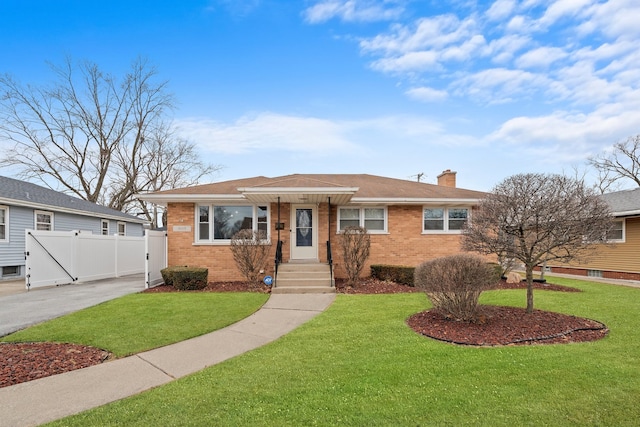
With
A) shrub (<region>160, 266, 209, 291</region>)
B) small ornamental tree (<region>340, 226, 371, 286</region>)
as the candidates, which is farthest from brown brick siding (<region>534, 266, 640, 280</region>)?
shrub (<region>160, 266, 209, 291</region>)

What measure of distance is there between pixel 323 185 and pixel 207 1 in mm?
7856

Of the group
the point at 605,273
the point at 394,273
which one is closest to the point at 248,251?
the point at 394,273

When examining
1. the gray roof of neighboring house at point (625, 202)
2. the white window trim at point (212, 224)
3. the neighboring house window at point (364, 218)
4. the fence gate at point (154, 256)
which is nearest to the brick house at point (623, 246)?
the gray roof of neighboring house at point (625, 202)

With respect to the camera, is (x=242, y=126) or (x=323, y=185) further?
(x=242, y=126)

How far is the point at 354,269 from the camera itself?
11109 millimetres

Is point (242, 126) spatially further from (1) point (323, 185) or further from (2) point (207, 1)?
(1) point (323, 185)

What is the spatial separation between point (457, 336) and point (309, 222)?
7.92 metres

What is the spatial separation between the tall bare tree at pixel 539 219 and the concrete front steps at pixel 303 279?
4.93 m

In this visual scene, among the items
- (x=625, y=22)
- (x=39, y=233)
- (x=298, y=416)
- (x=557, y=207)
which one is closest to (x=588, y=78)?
(x=625, y=22)

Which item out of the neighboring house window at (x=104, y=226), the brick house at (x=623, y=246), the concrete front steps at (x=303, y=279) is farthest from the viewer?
the neighboring house window at (x=104, y=226)

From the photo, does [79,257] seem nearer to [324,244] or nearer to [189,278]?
[189,278]

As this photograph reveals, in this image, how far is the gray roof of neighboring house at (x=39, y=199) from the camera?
15195 mm

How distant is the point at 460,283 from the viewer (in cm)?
618

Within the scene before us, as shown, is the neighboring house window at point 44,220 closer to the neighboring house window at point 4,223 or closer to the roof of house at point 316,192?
the neighboring house window at point 4,223
